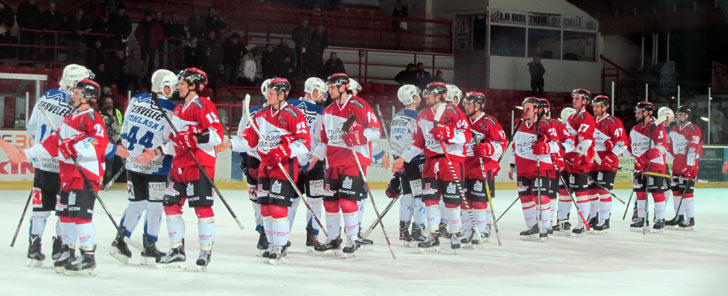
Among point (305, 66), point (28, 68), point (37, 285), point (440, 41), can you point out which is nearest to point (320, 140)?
point (37, 285)

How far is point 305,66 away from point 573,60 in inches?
352

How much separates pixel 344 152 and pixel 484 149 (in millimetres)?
1663

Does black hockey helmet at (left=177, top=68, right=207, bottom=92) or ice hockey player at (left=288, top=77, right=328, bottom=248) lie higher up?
black hockey helmet at (left=177, top=68, right=207, bottom=92)

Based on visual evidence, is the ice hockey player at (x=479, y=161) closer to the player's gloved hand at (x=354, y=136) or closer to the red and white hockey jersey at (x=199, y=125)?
the player's gloved hand at (x=354, y=136)

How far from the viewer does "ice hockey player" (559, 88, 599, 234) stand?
9.87 metres

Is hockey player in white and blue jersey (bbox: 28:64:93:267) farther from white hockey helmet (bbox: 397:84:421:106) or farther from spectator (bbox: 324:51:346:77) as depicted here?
spectator (bbox: 324:51:346:77)

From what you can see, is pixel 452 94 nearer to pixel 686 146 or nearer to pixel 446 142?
pixel 446 142

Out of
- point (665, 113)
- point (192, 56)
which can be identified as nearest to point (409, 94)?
point (665, 113)

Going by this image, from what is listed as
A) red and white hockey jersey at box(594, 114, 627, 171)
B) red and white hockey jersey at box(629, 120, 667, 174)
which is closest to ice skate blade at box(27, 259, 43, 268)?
red and white hockey jersey at box(594, 114, 627, 171)

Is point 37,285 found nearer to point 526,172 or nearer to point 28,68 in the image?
point 526,172

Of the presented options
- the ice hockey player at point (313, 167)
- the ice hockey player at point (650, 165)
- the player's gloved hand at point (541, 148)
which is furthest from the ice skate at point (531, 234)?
the ice hockey player at point (313, 167)

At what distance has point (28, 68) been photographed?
15.8m

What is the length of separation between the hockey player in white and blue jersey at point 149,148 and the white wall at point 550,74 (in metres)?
17.1

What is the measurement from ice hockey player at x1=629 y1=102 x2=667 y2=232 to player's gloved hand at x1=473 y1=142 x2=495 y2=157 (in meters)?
2.69
